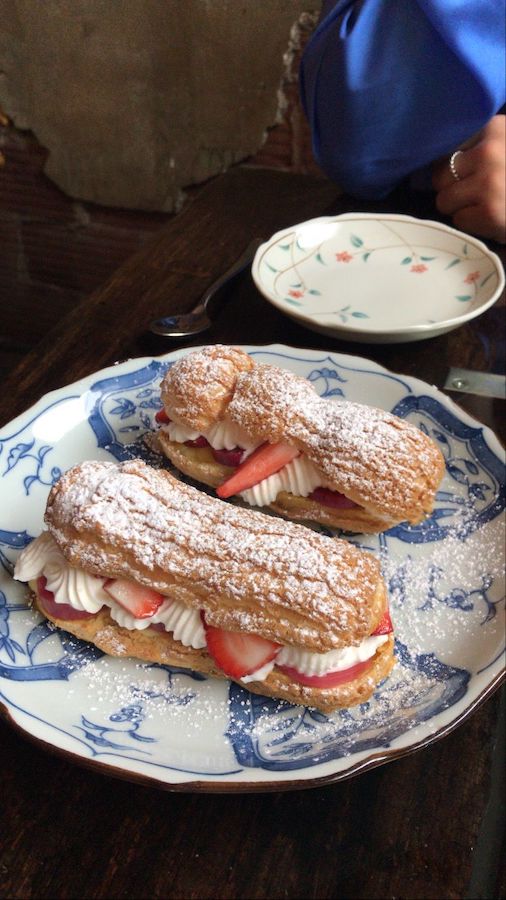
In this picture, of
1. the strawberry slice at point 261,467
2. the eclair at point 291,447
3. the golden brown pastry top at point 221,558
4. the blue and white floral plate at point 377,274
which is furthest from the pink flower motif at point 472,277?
the golden brown pastry top at point 221,558

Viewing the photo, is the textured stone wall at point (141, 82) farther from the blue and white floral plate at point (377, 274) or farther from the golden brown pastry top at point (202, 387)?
the golden brown pastry top at point (202, 387)

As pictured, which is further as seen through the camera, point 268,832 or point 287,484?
point 287,484

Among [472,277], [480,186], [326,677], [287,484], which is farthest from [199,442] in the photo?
[480,186]

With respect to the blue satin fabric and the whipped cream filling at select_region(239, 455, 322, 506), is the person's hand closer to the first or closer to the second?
the blue satin fabric

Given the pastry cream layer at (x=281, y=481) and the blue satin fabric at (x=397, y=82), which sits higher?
the blue satin fabric at (x=397, y=82)

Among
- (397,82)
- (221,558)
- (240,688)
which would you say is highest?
(397,82)

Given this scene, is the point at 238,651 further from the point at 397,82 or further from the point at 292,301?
the point at 397,82

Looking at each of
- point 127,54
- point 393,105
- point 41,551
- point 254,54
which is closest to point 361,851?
point 41,551
